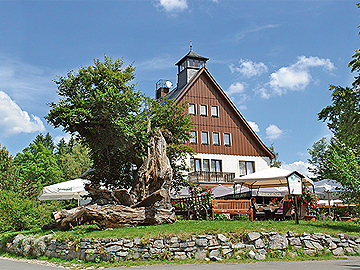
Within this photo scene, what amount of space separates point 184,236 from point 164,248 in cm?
69

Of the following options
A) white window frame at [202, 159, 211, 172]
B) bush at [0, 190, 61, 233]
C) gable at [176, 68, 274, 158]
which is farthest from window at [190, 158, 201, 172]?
bush at [0, 190, 61, 233]

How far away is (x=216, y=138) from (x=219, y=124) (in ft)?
5.04

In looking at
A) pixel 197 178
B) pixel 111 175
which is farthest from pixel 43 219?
pixel 197 178

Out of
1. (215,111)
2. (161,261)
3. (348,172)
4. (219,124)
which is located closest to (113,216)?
(161,261)

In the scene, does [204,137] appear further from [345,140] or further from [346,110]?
[345,140]

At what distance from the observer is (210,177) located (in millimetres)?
33125

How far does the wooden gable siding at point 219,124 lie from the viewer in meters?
34.3

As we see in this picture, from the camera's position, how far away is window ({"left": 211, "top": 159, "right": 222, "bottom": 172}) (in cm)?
3413

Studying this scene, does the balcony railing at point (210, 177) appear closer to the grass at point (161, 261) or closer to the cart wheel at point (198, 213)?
the cart wheel at point (198, 213)

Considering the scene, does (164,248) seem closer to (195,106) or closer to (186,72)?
(195,106)

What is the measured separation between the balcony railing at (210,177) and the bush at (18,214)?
52.2 feet

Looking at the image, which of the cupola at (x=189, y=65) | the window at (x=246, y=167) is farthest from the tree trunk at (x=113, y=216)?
the cupola at (x=189, y=65)

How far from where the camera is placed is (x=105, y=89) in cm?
1476

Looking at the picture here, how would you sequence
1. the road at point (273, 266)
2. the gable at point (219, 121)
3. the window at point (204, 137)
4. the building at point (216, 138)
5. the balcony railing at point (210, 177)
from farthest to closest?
the gable at point (219, 121) → the window at point (204, 137) → the building at point (216, 138) → the balcony railing at point (210, 177) → the road at point (273, 266)
